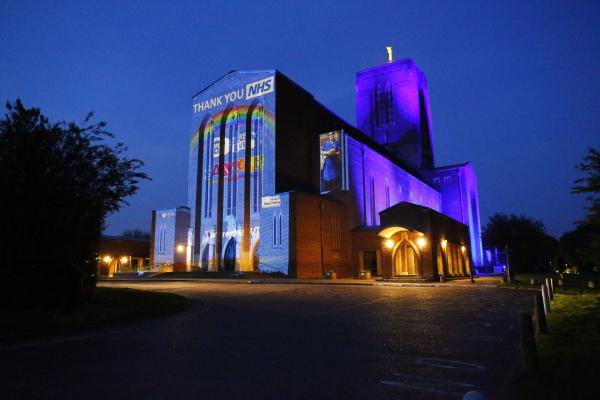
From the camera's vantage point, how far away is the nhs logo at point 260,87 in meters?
47.2

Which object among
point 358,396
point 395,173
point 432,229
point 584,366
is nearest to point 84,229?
point 358,396

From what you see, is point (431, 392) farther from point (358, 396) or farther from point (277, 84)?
point (277, 84)

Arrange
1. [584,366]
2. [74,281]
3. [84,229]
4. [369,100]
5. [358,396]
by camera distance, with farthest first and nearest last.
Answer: [369,100], [84,229], [74,281], [584,366], [358,396]

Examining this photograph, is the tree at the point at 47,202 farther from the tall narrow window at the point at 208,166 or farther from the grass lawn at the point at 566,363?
the tall narrow window at the point at 208,166

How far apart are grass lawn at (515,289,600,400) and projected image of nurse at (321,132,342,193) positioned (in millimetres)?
37759

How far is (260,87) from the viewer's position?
157 feet

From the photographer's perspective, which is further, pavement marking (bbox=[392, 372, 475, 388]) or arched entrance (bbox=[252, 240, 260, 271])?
arched entrance (bbox=[252, 240, 260, 271])

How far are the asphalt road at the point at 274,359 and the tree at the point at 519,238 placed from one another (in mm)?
54351

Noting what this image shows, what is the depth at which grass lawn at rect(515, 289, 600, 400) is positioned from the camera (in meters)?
4.21

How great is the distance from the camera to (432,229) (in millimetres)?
32531

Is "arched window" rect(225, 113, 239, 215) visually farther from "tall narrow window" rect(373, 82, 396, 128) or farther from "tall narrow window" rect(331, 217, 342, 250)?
"tall narrow window" rect(373, 82, 396, 128)

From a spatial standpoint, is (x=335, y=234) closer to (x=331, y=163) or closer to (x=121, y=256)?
(x=331, y=163)

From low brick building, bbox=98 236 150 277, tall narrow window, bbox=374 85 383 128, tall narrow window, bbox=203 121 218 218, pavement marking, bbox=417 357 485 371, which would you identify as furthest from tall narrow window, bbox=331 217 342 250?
tall narrow window, bbox=374 85 383 128

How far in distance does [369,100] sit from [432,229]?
5334cm
